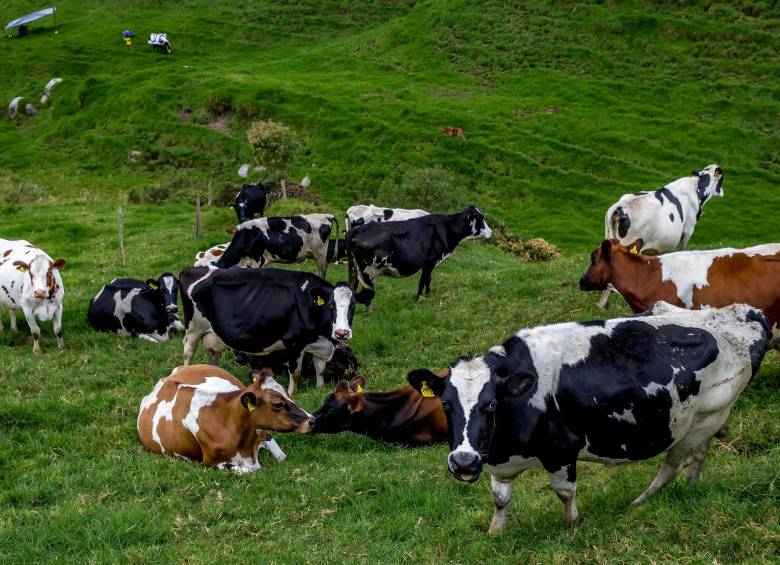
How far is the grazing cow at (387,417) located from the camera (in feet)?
31.7

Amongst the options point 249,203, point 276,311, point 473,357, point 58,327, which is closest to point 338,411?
point 276,311

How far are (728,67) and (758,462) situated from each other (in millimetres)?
43519

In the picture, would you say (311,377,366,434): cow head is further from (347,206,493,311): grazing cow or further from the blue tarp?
Answer: the blue tarp

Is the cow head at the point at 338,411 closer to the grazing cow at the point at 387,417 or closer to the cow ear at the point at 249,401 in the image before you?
the grazing cow at the point at 387,417

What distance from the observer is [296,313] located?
39.2 ft

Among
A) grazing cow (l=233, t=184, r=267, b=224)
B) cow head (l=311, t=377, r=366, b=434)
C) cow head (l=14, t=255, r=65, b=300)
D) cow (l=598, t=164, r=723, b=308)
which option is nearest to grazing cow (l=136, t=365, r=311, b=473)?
cow head (l=311, t=377, r=366, b=434)

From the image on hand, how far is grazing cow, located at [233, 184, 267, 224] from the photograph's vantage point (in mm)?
25125

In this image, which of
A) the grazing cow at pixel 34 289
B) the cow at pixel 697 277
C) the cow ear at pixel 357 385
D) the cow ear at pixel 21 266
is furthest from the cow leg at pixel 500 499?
the cow ear at pixel 21 266

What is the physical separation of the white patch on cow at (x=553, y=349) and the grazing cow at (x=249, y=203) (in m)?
19.6

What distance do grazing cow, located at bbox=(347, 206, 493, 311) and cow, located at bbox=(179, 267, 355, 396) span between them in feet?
12.8

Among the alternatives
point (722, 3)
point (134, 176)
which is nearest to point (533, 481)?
point (134, 176)

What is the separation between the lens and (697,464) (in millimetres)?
6781

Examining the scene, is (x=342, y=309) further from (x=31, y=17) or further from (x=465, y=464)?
(x=31, y=17)

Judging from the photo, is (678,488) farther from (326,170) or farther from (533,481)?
(326,170)
